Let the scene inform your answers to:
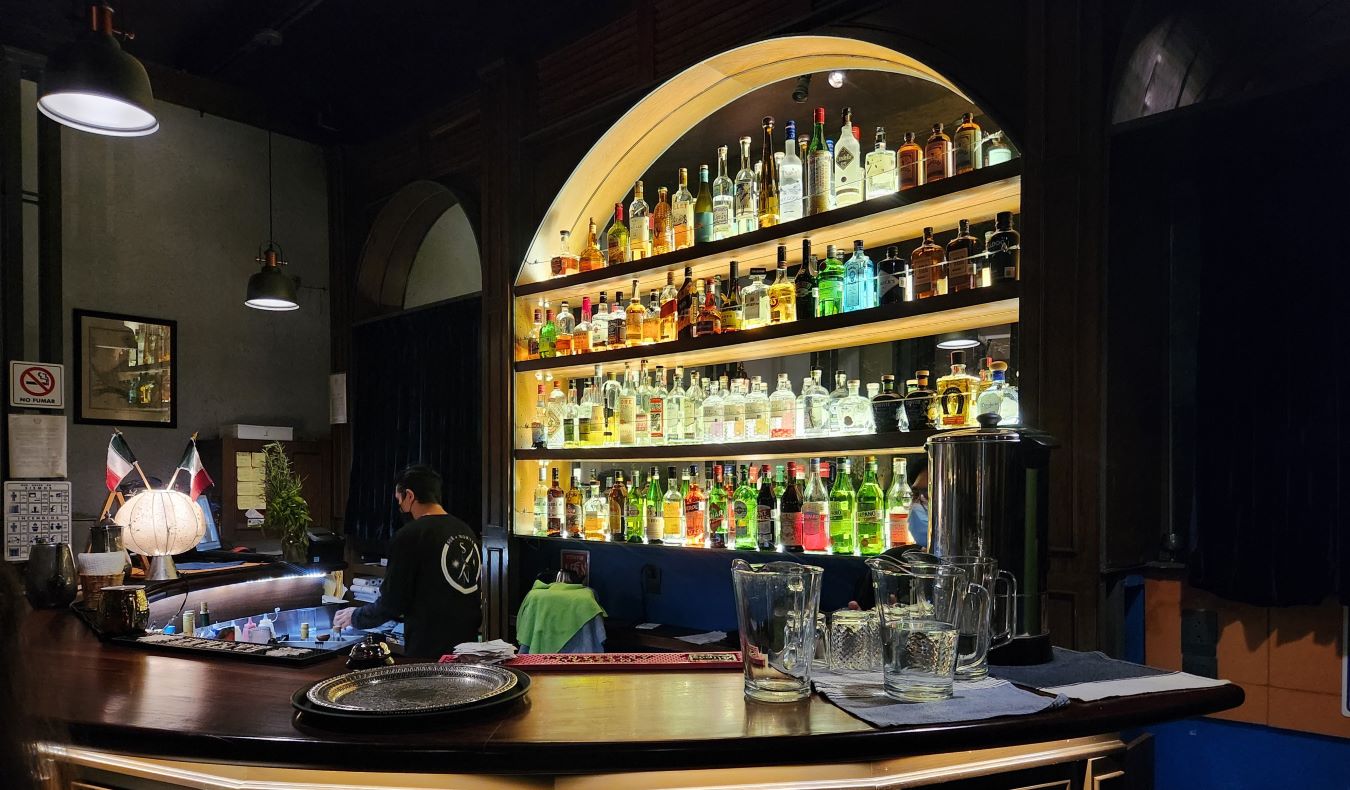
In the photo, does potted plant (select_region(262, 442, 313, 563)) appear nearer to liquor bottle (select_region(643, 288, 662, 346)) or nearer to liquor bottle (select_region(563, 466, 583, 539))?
liquor bottle (select_region(563, 466, 583, 539))

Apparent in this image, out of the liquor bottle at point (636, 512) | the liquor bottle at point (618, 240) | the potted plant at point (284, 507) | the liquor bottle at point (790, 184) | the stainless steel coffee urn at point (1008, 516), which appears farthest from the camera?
the potted plant at point (284, 507)

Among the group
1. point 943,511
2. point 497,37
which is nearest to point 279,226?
point 497,37

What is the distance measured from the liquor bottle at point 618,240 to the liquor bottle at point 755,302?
686mm

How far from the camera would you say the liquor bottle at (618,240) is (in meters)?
3.63

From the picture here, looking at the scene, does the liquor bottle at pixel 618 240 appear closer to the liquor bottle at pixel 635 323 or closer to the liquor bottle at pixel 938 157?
the liquor bottle at pixel 635 323

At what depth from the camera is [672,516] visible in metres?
3.41

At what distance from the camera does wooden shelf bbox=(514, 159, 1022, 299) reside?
2.51 m

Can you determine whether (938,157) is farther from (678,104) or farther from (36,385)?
(36,385)

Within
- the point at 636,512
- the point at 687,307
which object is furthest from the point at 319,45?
the point at 636,512

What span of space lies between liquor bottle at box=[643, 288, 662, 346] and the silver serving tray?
206cm

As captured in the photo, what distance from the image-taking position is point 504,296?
13.1 ft

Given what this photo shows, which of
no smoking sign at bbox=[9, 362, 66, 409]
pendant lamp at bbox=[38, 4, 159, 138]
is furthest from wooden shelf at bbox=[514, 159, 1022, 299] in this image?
no smoking sign at bbox=[9, 362, 66, 409]

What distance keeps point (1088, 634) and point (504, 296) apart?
2778mm

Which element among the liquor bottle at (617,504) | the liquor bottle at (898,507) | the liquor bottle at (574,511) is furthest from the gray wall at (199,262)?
the liquor bottle at (898,507)
